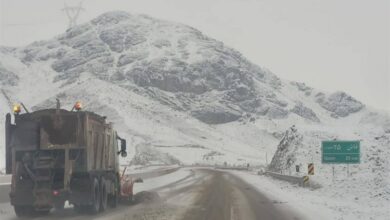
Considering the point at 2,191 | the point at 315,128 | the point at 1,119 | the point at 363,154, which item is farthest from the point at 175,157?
the point at 2,191

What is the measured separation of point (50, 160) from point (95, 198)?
6.84 ft

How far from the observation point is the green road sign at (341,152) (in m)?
35.5

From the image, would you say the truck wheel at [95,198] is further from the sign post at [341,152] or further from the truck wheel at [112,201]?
the sign post at [341,152]

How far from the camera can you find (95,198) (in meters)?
20.1

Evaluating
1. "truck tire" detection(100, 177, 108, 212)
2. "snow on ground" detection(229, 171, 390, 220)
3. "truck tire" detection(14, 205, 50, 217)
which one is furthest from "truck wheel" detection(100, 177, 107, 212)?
"snow on ground" detection(229, 171, 390, 220)

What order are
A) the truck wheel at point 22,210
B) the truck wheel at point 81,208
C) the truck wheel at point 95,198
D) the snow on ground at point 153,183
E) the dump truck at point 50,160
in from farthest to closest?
1. the snow on ground at point 153,183
2. the truck wheel at point 81,208
3. the truck wheel at point 95,198
4. the truck wheel at point 22,210
5. the dump truck at point 50,160

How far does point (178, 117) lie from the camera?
19800 centimetres

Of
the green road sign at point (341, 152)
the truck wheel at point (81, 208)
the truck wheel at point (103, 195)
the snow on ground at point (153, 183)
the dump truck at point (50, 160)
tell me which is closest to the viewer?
the dump truck at point (50, 160)

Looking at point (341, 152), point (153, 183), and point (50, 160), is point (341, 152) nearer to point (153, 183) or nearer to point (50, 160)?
point (153, 183)

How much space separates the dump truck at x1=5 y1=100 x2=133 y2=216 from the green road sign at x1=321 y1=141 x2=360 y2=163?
19.4 m

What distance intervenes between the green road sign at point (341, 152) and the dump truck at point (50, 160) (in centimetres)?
1940

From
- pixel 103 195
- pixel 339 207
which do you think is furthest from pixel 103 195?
pixel 339 207

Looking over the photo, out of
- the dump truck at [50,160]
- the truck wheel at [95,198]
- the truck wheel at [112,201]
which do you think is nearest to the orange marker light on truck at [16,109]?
the dump truck at [50,160]

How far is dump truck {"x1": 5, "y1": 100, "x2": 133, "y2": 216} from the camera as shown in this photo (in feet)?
61.9
